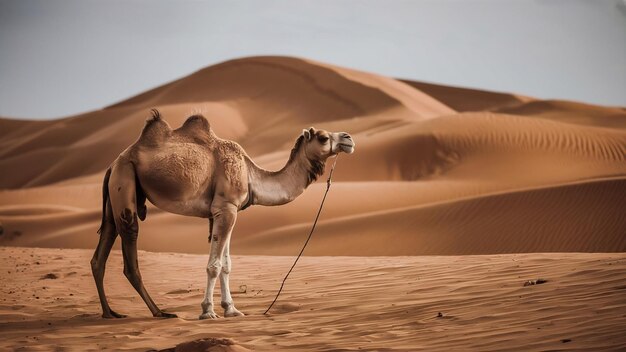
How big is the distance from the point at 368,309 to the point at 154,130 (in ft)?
9.83

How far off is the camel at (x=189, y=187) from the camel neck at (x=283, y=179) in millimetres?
11

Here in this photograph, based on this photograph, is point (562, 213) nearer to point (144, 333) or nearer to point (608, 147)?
point (144, 333)

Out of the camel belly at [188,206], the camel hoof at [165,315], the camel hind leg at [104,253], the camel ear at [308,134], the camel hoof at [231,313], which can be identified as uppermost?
the camel ear at [308,134]

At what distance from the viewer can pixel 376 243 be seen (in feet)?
72.6

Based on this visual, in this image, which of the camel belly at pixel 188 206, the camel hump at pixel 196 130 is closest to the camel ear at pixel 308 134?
the camel hump at pixel 196 130

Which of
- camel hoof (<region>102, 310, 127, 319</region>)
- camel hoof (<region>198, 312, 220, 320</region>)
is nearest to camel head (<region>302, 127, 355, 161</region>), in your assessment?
camel hoof (<region>198, 312, 220, 320</region>)

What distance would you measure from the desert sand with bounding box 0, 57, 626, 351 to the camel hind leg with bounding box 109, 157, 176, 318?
1.57ft

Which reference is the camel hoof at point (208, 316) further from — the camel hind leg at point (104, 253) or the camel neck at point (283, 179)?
the camel neck at point (283, 179)

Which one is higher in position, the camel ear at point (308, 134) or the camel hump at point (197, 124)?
the camel hump at point (197, 124)

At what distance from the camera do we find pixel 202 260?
51.7 feet

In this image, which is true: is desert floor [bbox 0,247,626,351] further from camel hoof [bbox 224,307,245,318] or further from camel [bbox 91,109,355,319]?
camel [bbox 91,109,355,319]

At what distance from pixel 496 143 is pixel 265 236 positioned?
61.1ft

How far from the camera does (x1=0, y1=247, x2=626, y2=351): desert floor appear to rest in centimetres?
609

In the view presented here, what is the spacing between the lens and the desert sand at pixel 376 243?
6766mm
